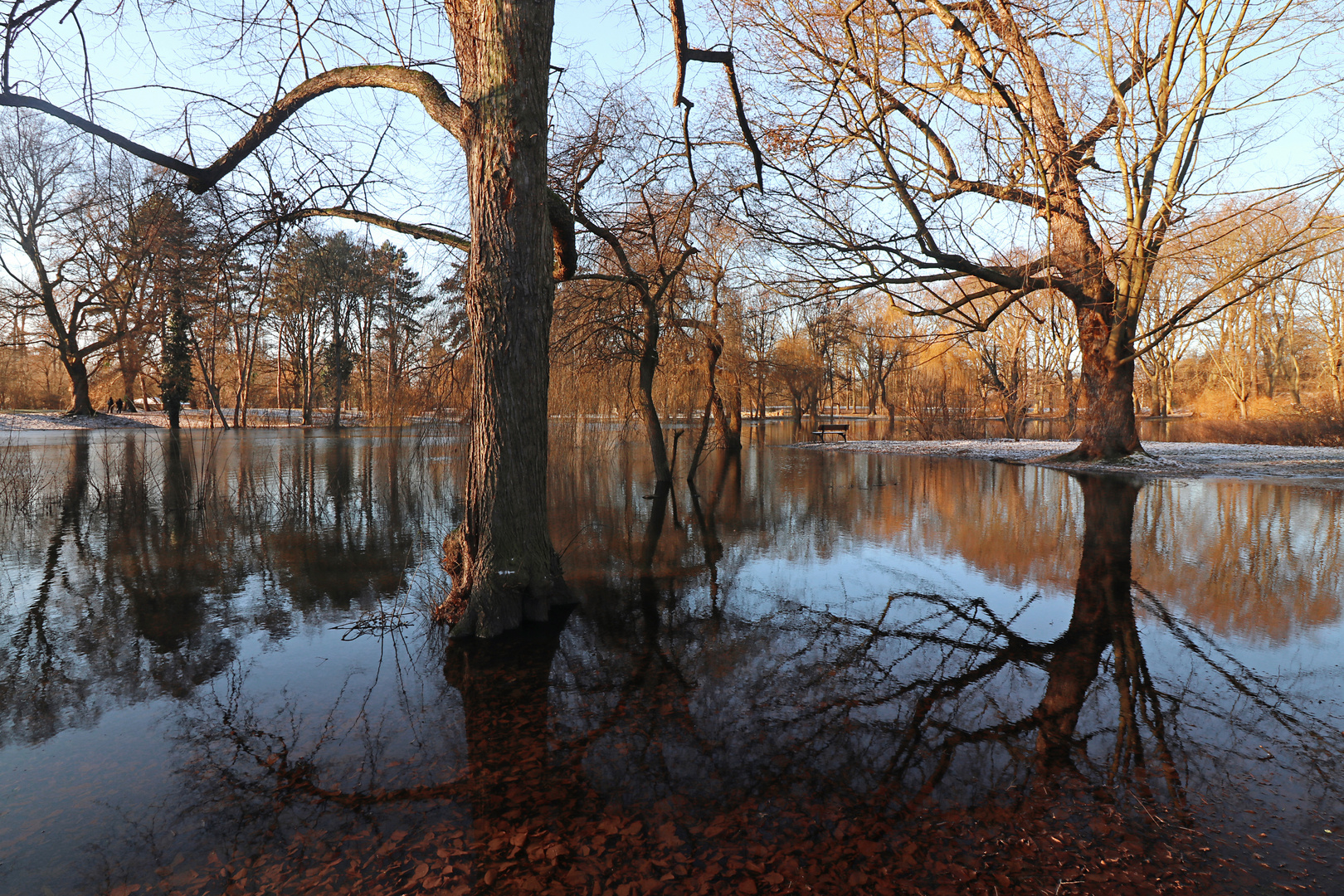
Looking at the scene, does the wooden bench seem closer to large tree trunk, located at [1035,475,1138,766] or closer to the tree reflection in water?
large tree trunk, located at [1035,475,1138,766]

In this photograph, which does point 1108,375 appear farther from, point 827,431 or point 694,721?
point 827,431

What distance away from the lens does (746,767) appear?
10.2ft

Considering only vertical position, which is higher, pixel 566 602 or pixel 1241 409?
pixel 1241 409

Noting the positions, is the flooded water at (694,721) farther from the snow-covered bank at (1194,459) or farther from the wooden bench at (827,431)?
the wooden bench at (827,431)

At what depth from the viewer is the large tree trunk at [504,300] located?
500cm

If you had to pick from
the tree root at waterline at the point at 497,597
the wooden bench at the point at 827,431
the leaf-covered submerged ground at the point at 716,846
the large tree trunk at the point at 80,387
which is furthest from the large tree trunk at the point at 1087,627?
the large tree trunk at the point at 80,387

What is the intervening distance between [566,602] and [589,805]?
292 centimetres

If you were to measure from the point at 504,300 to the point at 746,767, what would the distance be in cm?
364

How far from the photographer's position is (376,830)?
2.66 meters

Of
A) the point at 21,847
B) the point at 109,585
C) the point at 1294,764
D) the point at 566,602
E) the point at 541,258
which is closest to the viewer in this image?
the point at 21,847

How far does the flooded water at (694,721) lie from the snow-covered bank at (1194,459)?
819 cm

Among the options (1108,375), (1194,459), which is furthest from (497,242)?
(1194,459)

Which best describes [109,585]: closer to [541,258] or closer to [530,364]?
[530,364]

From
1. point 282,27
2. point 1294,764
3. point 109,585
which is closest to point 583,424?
point 109,585
